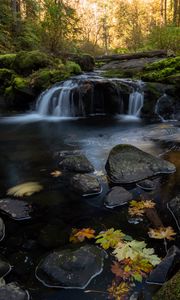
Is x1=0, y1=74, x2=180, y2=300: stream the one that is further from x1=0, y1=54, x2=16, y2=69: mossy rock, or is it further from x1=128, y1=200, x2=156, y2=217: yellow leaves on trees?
x1=0, y1=54, x2=16, y2=69: mossy rock

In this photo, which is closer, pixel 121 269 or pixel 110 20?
pixel 121 269

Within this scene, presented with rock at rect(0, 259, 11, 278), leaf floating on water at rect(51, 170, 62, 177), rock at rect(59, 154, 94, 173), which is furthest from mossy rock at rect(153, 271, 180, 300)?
leaf floating on water at rect(51, 170, 62, 177)

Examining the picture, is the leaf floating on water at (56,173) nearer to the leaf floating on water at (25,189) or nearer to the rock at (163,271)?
the leaf floating on water at (25,189)

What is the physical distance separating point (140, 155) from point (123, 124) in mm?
4784

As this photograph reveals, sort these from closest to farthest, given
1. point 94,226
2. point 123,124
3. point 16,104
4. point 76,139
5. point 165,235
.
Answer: point 165,235 → point 94,226 → point 76,139 → point 123,124 → point 16,104

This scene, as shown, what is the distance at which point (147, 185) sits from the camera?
4637 mm

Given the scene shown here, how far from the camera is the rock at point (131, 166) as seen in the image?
4.84m

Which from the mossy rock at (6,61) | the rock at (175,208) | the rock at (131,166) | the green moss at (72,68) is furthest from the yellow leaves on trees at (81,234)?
the mossy rock at (6,61)

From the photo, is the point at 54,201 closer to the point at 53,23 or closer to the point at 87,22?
the point at 53,23

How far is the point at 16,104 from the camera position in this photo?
1280 cm

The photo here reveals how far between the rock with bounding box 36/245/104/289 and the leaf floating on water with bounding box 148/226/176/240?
69 cm

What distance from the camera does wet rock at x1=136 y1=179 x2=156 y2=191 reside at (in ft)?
15.1

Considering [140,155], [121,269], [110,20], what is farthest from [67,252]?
[110,20]

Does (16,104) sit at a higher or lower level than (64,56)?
lower
